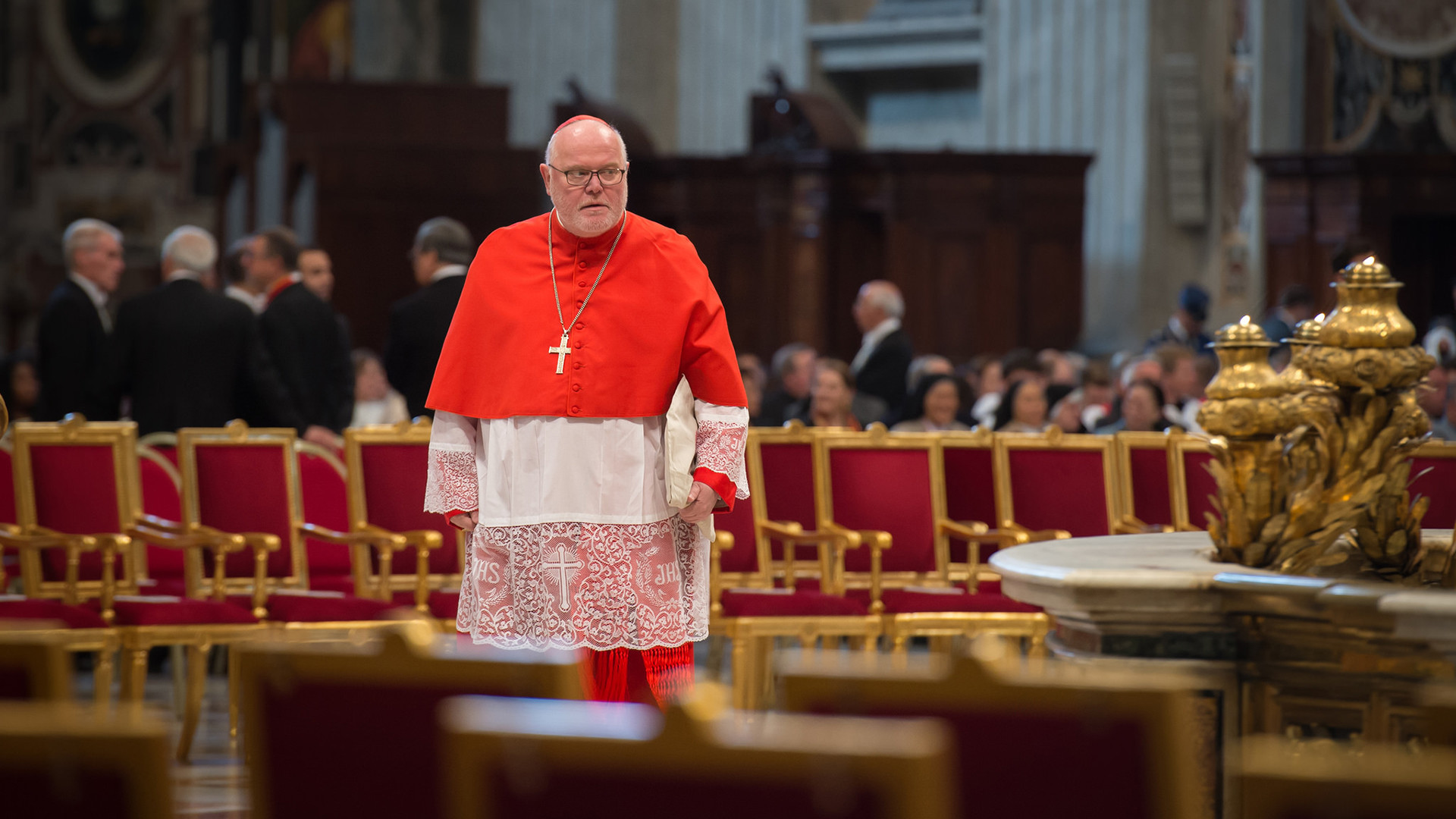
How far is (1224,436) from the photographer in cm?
305

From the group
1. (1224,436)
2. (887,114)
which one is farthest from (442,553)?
(887,114)

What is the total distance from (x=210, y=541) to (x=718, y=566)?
4.78ft

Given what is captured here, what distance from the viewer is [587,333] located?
3301 millimetres

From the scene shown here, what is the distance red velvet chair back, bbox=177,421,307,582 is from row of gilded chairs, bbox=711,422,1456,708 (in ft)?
4.23

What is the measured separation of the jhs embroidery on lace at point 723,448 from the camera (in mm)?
3248

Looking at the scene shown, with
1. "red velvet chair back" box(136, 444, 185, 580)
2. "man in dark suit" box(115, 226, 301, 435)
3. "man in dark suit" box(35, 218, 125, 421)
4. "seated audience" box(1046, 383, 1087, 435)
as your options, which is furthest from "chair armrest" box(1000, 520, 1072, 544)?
"man in dark suit" box(35, 218, 125, 421)

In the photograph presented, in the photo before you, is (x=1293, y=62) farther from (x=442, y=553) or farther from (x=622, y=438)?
(x=622, y=438)

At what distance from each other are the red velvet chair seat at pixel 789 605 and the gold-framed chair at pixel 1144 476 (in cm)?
106

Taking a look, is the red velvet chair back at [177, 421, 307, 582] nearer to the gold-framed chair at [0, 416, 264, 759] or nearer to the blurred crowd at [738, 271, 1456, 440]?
the gold-framed chair at [0, 416, 264, 759]

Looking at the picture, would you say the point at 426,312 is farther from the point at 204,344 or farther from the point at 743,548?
the point at 743,548

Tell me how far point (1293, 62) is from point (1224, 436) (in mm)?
9227

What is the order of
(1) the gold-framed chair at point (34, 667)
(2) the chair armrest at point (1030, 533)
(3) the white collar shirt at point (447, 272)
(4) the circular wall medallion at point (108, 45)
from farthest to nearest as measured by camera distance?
(4) the circular wall medallion at point (108, 45), (3) the white collar shirt at point (447, 272), (2) the chair armrest at point (1030, 533), (1) the gold-framed chair at point (34, 667)

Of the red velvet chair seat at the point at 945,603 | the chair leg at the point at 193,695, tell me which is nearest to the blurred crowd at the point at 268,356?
the red velvet chair seat at the point at 945,603

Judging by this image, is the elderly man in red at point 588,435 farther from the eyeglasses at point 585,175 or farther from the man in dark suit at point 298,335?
the man in dark suit at point 298,335
